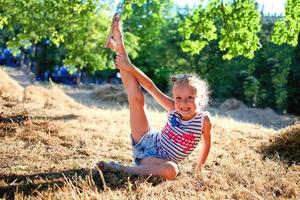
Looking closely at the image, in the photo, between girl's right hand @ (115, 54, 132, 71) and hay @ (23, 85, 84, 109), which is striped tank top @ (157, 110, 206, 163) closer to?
girl's right hand @ (115, 54, 132, 71)

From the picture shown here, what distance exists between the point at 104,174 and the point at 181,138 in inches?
32.0

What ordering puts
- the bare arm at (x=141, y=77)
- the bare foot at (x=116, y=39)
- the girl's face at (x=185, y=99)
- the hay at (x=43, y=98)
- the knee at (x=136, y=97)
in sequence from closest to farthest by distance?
the girl's face at (x=185, y=99)
the knee at (x=136, y=97)
the bare arm at (x=141, y=77)
the bare foot at (x=116, y=39)
the hay at (x=43, y=98)

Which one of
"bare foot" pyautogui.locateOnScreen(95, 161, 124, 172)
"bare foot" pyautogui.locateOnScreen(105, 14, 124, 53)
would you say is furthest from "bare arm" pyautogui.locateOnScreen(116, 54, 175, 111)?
"bare foot" pyautogui.locateOnScreen(95, 161, 124, 172)

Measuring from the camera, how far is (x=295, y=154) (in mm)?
6266

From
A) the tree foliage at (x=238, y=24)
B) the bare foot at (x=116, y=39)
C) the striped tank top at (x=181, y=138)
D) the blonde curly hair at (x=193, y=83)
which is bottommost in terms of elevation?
the striped tank top at (x=181, y=138)

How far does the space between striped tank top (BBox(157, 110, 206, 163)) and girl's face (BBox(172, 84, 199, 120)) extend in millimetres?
105

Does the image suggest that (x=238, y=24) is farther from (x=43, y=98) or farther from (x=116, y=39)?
(x=43, y=98)

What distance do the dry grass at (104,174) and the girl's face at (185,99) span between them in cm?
66

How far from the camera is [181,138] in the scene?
4273 mm

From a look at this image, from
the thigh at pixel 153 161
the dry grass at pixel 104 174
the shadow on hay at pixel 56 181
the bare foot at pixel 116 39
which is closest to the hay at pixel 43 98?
the dry grass at pixel 104 174

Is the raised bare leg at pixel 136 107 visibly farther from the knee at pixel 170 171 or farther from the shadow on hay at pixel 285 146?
the shadow on hay at pixel 285 146

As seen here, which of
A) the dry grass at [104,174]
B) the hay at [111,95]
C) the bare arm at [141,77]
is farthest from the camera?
the hay at [111,95]

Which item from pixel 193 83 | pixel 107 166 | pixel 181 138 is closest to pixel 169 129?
pixel 181 138

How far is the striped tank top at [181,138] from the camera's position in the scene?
4.27m
